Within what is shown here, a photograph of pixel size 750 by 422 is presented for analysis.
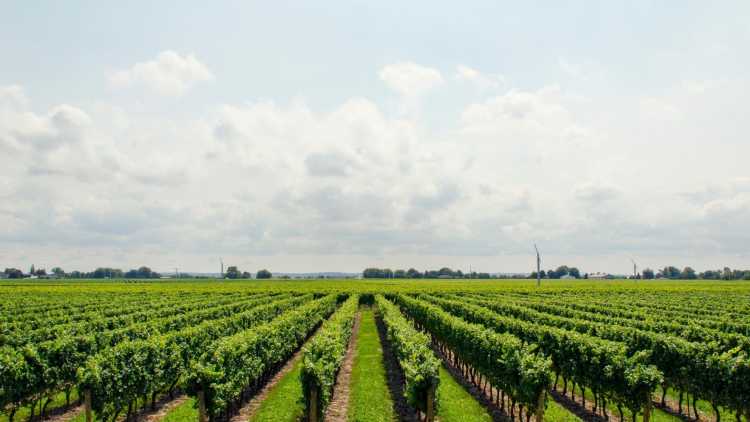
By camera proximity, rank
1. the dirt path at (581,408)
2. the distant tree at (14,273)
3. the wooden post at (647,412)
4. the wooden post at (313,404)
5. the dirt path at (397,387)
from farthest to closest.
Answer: the distant tree at (14,273) < the dirt path at (581,408) < the dirt path at (397,387) < the wooden post at (313,404) < the wooden post at (647,412)

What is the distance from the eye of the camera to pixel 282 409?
54.3 feet

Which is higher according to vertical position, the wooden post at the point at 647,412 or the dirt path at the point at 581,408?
the wooden post at the point at 647,412

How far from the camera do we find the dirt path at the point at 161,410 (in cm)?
1605

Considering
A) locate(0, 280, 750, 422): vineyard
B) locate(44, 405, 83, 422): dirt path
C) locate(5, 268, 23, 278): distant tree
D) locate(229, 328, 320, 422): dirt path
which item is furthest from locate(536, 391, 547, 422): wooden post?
locate(5, 268, 23, 278): distant tree

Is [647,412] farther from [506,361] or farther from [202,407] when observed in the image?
[202,407]

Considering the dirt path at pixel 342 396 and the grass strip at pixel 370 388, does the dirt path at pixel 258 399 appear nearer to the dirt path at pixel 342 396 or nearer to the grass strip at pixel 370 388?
the dirt path at pixel 342 396

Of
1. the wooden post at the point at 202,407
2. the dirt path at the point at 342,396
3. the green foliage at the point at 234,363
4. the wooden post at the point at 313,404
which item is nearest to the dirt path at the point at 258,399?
the green foliage at the point at 234,363

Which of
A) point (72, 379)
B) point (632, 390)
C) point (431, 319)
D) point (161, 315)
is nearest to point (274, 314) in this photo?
point (161, 315)

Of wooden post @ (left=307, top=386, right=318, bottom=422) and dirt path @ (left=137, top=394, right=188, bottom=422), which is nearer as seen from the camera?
wooden post @ (left=307, top=386, right=318, bottom=422)

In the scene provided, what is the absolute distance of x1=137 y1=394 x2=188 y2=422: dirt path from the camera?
16.0m

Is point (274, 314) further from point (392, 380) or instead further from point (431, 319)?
point (392, 380)

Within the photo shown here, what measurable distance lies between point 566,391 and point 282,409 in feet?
40.0

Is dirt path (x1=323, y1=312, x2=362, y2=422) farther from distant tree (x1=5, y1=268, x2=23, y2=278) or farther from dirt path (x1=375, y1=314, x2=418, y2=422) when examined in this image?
distant tree (x1=5, y1=268, x2=23, y2=278)

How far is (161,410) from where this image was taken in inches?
670
